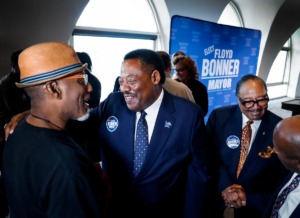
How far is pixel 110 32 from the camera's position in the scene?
478 centimetres

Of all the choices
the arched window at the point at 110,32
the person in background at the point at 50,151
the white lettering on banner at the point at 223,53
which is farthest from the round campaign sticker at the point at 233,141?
the white lettering on banner at the point at 223,53

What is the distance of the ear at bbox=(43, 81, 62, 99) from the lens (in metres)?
1.10

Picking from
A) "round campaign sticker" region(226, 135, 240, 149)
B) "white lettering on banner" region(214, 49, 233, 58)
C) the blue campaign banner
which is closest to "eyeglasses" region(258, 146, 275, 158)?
"round campaign sticker" region(226, 135, 240, 149)

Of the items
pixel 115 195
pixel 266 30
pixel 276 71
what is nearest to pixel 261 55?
pixel 266 30

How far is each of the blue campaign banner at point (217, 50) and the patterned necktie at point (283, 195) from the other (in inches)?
144

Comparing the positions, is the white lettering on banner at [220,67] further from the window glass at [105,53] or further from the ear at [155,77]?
the ear at [155,77]

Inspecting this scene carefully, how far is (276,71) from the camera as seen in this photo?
36.0 feet

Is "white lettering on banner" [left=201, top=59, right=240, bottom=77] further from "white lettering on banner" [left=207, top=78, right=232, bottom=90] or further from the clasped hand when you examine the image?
the clasped hand

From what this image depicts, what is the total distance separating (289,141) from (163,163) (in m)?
0.78

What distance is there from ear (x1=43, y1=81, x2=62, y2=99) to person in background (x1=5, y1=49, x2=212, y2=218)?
645 mm

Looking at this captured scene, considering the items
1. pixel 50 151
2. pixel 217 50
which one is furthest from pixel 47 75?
pixel 217 50

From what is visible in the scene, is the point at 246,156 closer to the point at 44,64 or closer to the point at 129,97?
the point at 129,97

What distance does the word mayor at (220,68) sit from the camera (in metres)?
5.67

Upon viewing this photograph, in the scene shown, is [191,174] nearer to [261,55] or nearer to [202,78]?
[202,78]
